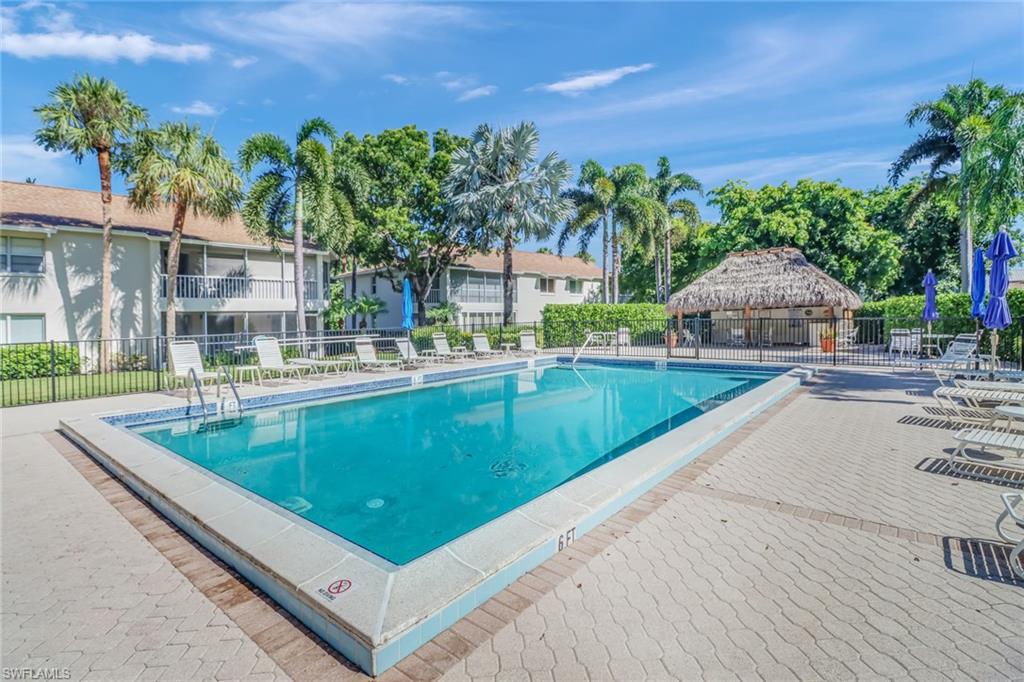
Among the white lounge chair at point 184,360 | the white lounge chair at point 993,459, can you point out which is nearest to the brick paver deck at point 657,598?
the white lounge chair at point 993,459

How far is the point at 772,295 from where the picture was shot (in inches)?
909

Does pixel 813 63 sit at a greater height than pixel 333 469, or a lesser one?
greater

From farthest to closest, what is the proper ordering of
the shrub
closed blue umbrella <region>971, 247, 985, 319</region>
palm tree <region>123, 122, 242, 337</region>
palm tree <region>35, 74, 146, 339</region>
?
the shrub
palm tree <region>123, 122, 242, 337</region>
palm tree <region>35, 74, 146, 339</region>
closed blue umbrella <region>971, 247, 985, 319</region>

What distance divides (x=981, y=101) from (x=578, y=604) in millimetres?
28216

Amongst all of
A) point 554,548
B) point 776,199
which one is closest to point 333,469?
point 554,548

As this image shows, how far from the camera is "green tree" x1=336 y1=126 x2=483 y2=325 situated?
72.7 feet

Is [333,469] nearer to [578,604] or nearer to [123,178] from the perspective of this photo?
[578,604]

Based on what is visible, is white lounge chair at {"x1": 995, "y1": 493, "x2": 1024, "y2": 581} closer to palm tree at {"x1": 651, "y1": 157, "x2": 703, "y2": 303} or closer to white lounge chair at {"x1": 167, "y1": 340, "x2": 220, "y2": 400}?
white lounge chair at {"x1": 167, "y1": 340, "x2": 220, "y2": 400}

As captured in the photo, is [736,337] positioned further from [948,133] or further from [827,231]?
[948,133]

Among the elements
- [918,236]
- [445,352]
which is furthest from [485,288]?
[918,236]

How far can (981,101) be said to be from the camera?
67.2ft

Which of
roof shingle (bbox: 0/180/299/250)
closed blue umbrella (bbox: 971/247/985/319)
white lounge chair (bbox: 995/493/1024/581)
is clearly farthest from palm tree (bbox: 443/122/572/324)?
white lounge chair (bbox: 995/493/1024/581)

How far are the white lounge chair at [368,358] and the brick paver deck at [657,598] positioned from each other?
30.8 feet

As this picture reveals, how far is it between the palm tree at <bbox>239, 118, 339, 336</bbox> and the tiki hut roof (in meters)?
17.5
